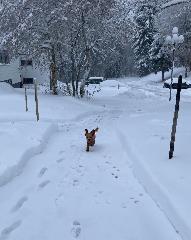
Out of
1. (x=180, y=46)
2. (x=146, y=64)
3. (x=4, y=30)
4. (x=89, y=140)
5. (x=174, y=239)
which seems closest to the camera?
(x=174, y=239)

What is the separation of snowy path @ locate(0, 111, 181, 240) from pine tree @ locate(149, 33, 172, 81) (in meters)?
50.6

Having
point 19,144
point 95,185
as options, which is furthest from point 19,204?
point 19,144

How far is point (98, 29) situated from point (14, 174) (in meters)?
19.0

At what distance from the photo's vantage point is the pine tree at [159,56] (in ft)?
194

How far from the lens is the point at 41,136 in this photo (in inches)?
492

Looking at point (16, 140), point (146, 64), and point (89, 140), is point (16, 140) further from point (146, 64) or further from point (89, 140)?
point (146, 64)

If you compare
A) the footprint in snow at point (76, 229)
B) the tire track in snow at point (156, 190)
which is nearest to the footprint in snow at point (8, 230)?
the footprint in snow at point (76, 229)

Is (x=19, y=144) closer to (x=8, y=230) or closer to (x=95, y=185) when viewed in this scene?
(x=95, y=185)

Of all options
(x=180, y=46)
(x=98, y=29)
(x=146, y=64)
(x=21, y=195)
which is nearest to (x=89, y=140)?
(x=21, y=195)

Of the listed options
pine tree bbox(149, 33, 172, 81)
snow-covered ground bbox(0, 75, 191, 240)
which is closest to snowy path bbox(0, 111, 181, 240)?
snow-covered ground bbox(0, 75, 191, 240)

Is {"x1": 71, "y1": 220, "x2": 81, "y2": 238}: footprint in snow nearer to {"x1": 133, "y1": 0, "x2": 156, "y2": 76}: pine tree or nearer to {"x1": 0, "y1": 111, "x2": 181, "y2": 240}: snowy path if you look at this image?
{"x1": 0, "y1": 111, "x2": 181, "y2": 240}: snowy path

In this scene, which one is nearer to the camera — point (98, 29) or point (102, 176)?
point (102, 176)

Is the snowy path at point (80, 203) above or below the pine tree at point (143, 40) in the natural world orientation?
below

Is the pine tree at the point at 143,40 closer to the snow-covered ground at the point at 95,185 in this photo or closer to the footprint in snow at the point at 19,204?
the snow-covered ground at the point at 95,185
